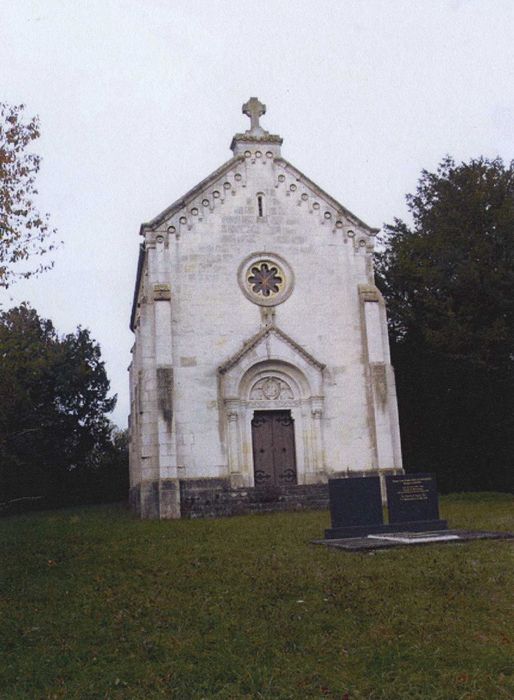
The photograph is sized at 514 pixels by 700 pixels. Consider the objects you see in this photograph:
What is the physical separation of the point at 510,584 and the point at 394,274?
2452cm

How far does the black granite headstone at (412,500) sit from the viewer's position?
14797 millimetres

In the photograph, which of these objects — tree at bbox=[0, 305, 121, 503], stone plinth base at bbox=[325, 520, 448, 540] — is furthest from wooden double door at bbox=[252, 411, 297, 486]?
tree at bbox=[0, 305, 121, 503]

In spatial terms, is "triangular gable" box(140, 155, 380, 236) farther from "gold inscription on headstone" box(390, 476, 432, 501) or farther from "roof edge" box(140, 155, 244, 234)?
"gold inscription on headstone" box(390, 476, 432, 501)

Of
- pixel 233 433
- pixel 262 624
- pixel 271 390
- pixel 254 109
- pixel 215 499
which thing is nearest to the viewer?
pixel 262 624

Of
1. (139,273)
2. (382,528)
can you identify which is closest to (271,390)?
(139,273)

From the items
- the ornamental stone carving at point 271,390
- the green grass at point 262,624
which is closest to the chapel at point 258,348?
the ornamental stone carving at point 271,390

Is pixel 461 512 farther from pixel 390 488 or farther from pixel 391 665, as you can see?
pixel 391 665

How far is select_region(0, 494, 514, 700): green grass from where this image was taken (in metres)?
6.04

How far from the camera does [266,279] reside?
82.7 ft

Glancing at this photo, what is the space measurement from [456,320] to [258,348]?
7412 millimetres

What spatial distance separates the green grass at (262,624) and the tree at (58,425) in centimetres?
2775

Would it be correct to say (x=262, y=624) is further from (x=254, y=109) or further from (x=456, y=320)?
(x=254, y=109)

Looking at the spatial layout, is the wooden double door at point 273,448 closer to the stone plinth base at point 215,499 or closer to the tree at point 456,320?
the stone plinth base at point 215,499

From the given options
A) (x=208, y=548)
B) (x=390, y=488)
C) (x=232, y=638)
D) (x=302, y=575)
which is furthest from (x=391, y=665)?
(x=390, y=488)
